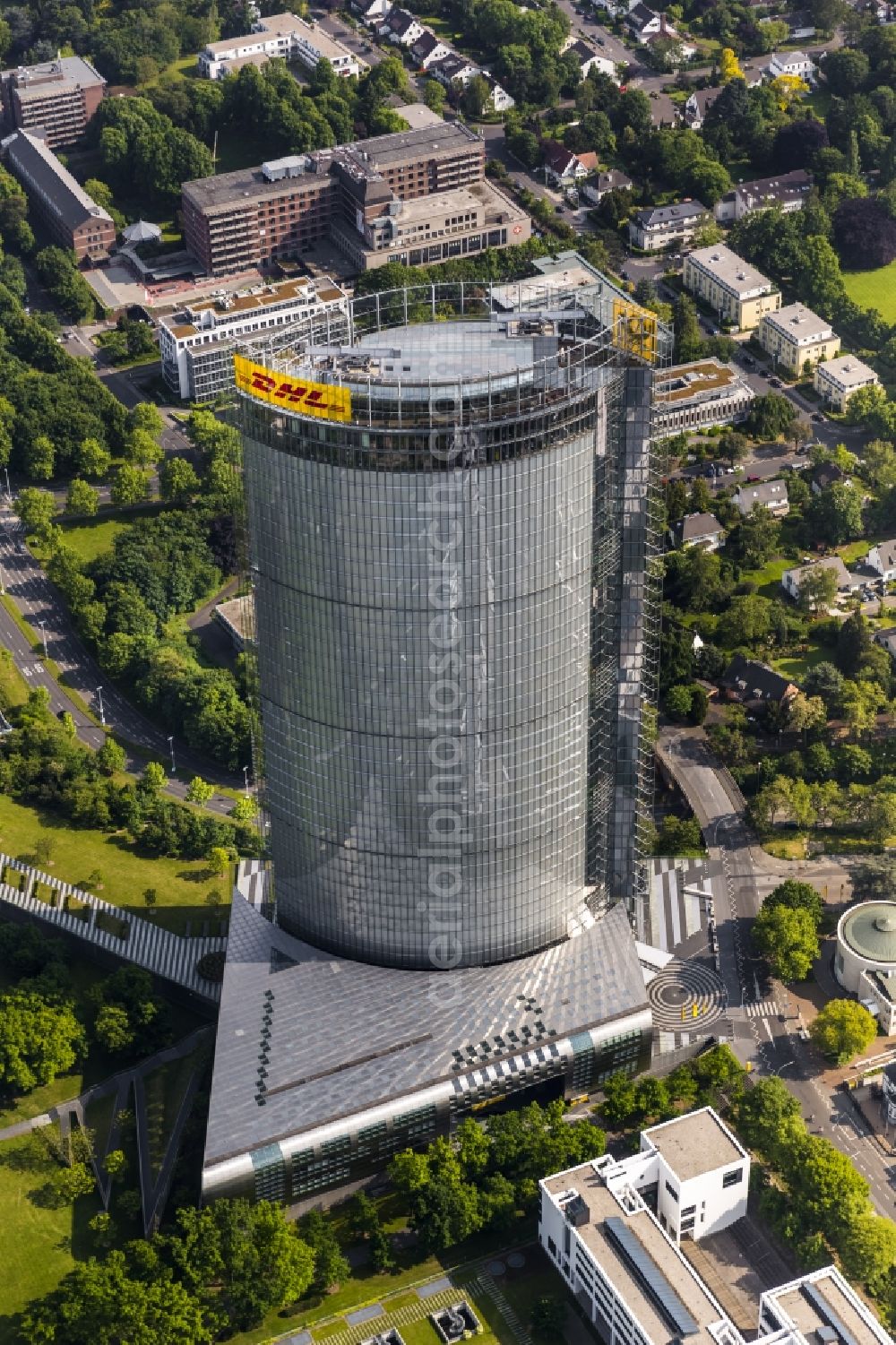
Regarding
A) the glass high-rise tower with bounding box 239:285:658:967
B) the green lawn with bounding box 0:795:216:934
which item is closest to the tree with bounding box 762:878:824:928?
the glass high-rise tower with bounding box 239:285:658:967

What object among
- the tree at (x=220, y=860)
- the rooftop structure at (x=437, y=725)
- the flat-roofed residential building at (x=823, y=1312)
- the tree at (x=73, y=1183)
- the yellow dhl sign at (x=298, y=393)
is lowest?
the tree at (x=73, y=1183)

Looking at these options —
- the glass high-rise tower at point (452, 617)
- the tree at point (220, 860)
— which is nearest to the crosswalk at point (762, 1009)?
the glass high-rise tower at point (452, 617)

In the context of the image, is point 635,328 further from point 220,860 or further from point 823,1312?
point 220,860

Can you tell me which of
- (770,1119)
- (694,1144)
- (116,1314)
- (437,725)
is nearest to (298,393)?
(437,725)

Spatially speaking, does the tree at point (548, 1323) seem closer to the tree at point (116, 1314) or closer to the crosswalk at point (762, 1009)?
the tree at point (116, 1314)

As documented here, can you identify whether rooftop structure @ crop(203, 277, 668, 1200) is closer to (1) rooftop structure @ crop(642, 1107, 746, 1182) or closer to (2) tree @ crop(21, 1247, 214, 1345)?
(2) tree @ crop(21, 1247, 214, 1345)
